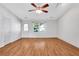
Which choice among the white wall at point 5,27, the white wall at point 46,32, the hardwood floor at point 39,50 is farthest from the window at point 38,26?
the hardwood floor at point 39,50

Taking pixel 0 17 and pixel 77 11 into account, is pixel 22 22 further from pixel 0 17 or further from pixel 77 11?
pixel 77 11

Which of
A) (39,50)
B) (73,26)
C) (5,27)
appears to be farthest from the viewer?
(5,27)

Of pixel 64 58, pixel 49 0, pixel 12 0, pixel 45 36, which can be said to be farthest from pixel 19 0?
pixel 45 36

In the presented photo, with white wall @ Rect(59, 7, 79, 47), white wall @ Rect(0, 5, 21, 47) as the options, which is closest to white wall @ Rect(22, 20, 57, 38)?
white wall @ Rect(0, 5, 21, 47)

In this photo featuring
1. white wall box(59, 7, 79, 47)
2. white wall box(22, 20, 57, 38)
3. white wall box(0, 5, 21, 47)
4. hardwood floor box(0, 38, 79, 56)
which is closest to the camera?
hardwood floor box(0, 38, 79, 56)

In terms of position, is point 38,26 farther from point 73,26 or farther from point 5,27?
point 73,26

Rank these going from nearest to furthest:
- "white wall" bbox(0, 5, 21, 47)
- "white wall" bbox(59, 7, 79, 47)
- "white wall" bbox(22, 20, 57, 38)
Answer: "white wall" bbox(59, 7, 79, 47)
"white wall" bbox(0, 5, 21, 47)
"white wall" bbox(22, 20, 57, 38)

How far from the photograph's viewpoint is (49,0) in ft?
4.35

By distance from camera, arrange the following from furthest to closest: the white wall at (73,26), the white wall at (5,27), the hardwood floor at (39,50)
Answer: the white wall at (5,27), the white wall at (73,26), the hardwood floor at (39,50)

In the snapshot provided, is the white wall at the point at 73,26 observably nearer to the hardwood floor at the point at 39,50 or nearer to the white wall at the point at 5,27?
the hardwood floor at the point at 39,50

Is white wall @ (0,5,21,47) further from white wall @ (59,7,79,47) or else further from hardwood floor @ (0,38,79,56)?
white wall @ (59,7,79,47)

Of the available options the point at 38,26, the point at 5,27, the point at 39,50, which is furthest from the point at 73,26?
the point at 38,26

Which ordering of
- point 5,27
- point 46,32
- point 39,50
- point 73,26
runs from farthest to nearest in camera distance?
point 46,32, point 5,27, point 73,26, point 39,50

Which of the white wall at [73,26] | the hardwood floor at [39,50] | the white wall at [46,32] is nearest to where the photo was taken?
the hardwood floor at [39,50]
